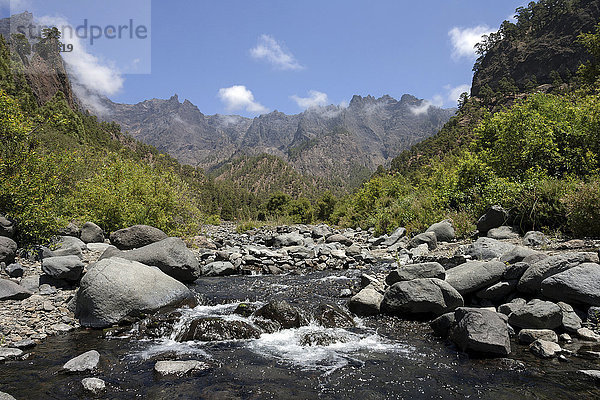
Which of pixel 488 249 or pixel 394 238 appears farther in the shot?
pixel 394 238

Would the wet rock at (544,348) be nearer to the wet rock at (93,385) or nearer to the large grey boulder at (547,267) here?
the large grey boulder at (547,267)

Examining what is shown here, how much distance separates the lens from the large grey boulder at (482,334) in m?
5.36

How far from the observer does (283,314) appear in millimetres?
7301

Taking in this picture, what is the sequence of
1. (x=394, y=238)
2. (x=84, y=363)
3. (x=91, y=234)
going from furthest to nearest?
(x=394, y=238)
(x=91, y=234)
(x=84, y=363)

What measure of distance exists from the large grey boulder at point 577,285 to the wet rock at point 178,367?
643cm

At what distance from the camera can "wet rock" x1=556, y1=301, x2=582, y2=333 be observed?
19.2ft

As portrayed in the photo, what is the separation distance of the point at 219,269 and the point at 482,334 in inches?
366

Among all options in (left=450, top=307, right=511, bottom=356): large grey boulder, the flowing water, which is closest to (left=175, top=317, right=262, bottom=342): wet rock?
the flowing water

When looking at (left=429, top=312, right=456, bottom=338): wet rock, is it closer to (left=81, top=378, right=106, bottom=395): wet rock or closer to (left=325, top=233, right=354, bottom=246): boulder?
(left=81, top=378, right=106, bottom=395): wet rock

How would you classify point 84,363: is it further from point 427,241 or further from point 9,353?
point 427,241

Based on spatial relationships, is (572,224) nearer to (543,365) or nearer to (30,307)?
(543,365)

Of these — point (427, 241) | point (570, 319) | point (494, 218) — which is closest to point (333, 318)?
point (570, 319)

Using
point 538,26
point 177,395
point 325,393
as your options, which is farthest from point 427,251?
point 538,26

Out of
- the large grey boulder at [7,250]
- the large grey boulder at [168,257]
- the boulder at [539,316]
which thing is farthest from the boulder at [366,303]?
the large grey boulder at [7,250]
